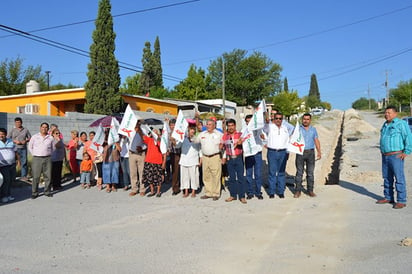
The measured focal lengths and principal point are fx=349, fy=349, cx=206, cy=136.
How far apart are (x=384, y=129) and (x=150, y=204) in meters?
5.17

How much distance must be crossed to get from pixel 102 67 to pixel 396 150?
22578 millimetres

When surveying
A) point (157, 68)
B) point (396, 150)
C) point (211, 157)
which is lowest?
point (211, 157)

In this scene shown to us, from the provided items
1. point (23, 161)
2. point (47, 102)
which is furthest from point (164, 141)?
point (47, 102)

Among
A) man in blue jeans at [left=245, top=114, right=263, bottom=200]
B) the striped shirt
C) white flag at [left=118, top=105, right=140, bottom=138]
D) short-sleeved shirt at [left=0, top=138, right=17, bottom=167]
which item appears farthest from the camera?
white flag at [left=118, top=105, right=140, bottom=138]

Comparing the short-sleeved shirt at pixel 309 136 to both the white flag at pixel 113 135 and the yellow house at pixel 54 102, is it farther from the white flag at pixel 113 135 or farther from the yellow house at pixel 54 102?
the yellow house at pixel 54 102

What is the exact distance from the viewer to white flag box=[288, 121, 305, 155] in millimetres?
7766

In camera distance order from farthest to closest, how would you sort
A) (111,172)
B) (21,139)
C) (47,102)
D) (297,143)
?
(47,102)
(21,139)
(111,172)
(297,143)

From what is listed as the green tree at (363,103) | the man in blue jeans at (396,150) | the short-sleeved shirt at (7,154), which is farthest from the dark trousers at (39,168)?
the green tree at (363,103)

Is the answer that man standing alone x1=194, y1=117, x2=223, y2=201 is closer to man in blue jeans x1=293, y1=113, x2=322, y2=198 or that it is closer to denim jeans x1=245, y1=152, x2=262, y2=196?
denim jeans x1=245, y1=152, x2=262, y2=196

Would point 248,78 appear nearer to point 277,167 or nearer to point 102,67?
point 102,67

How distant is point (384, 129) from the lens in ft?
23.0

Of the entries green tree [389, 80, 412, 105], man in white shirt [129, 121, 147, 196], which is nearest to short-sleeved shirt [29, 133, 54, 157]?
man in white shirt [129, 121, 147, 196]

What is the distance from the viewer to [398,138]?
6.63 metres

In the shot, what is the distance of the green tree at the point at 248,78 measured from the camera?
57.7m
